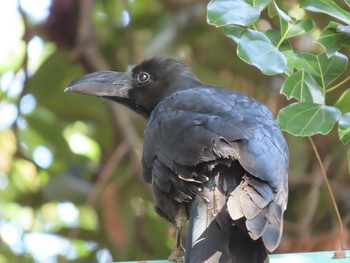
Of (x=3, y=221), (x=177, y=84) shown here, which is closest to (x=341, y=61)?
(x=177, y=84)

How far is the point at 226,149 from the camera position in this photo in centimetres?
272

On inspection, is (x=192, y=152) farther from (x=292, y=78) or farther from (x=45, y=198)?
(x=45, y=198)

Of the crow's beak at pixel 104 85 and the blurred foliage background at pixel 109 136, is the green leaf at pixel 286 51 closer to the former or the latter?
the crow's beak at pixel 104 85

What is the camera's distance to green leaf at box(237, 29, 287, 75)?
2.69m

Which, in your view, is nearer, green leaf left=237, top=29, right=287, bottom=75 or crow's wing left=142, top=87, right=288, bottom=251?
crow's wing left=142, top=87, right=288, bottom=251

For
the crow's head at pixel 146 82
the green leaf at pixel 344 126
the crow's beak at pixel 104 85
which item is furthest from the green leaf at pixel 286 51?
the crow's beak at pixel 104 85

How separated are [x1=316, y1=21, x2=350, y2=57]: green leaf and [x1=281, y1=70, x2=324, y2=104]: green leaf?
3.9 inches

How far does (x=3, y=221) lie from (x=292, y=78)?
338 cm

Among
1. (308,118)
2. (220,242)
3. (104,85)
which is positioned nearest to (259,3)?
(308,118)

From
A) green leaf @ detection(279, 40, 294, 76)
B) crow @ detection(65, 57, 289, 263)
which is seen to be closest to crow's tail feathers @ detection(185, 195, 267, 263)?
crow @ detection(65, 57, 289, 263)

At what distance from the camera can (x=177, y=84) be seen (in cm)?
371

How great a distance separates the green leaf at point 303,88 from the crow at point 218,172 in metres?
0.17

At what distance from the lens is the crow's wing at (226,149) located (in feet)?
8.41

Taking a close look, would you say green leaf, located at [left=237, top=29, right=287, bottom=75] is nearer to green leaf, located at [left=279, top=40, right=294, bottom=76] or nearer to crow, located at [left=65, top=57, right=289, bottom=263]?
green leaf, located at [left=279, top=40, right=294, bottom=76]
